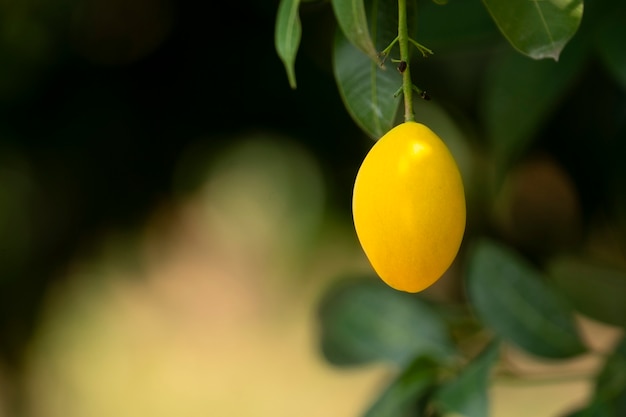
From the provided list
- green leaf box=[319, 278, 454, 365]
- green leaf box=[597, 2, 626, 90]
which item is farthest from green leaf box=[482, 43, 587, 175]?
green leaf box=[319, 278, 454, 365]

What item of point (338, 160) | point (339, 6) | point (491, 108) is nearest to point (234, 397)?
point (338, 160)

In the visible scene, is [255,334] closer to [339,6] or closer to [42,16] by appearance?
[42,16]

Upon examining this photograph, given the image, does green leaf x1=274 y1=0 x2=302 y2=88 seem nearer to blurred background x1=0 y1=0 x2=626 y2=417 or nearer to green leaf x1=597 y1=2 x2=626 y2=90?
green leaf x1=597 y1=2 x2=626 y2=90

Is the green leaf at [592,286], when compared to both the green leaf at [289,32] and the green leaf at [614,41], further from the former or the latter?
the green leaf at [289,32]

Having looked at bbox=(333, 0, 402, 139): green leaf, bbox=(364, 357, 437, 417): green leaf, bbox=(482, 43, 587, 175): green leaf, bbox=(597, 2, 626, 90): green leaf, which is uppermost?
bbox=(333, 0, 402, 139): green leaf

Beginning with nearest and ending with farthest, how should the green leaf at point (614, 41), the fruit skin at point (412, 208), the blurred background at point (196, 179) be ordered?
1. the fruit skin at point (412, 208)
2. the green leaf at point (614, 41)
3. the blurred background at point (196, 179)

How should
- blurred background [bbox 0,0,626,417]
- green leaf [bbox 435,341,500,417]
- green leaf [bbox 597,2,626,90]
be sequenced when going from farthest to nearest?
blurred background [bbox 0,0,626,417] → green leaf [bbox 597,2,626,90] → green leaf [bbox 435,341,500,417]

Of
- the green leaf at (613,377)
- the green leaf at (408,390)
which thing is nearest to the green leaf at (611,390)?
the green leaf at (613,377)

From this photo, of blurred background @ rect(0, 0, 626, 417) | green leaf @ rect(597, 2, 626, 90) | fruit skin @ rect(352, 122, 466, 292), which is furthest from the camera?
blurred background @ rect(0, 0, 626, 417)
